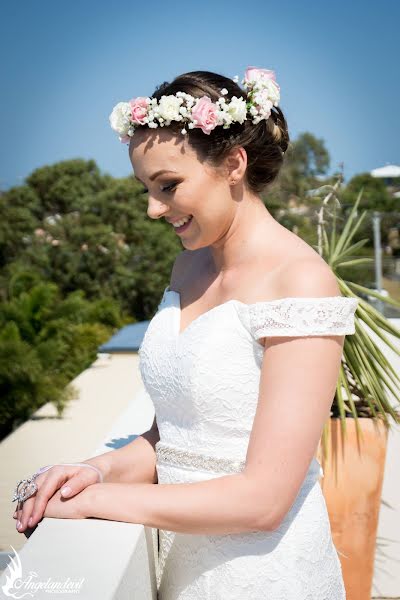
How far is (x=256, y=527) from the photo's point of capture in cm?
151

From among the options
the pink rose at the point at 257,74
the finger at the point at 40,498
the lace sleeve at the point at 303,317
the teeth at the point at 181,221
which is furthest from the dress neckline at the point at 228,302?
the pink rose at the point at 257,74

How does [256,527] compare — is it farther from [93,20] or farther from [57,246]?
[93,20]

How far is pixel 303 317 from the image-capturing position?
4.93ft

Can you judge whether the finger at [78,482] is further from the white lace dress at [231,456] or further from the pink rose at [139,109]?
the pink rose at [139,109]

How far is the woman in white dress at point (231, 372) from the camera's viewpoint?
1.49 metres

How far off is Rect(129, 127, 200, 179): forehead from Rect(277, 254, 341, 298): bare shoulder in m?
0.33

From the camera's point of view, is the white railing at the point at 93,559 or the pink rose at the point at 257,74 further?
→ the pink rose at the point at 257,74

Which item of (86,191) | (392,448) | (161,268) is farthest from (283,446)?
(86,191)

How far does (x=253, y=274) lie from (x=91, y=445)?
8.02 metres

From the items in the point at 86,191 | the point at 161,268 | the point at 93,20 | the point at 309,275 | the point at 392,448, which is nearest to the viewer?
the point at 309,275

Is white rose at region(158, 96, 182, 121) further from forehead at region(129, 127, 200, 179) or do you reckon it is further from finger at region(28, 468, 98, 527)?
finger at region(28, 468, 98, 527)

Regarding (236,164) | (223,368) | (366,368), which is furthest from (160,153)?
(366,368)

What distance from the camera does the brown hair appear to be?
68.3 inches

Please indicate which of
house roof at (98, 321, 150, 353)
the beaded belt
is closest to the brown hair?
the beaded belt
